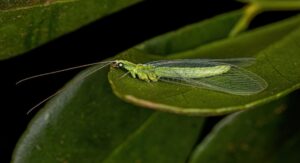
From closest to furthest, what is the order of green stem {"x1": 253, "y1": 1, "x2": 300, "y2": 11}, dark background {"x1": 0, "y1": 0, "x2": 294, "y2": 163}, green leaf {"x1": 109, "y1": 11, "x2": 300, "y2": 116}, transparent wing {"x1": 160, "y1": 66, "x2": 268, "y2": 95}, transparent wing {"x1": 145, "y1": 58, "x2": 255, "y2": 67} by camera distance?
1. green leaf {"x1": 109, "y1": 11, "x2": 300, "y2": 116}
2. transparent wing {"x1": 160, "y1": 66, "x2": 268, "y2": 95}
3. transparent wing {"x1": 145, "y1": 58, "x2": 255, "y2": 67}
4. dark background {"x1": 0, "y1": 0, "x2": 294, "y2": 163}
5. green stem {"x1": 253, "y1": 1, "x2": 300, "y2": 11}

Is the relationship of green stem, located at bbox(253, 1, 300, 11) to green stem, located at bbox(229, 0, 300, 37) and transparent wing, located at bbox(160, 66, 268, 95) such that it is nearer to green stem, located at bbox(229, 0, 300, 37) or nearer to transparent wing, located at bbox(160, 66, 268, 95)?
green stem, located at bbox(229, 0, 300, 37)

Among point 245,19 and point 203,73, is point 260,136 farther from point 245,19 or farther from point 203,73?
point 245,19

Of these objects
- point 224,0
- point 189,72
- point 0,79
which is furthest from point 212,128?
point 0,79

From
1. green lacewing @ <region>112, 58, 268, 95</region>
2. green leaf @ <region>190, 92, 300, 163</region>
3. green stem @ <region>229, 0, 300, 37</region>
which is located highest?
green stem @ <region>229, 0, 300, 37</region>

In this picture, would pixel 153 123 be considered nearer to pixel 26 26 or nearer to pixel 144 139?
pixel 144 139

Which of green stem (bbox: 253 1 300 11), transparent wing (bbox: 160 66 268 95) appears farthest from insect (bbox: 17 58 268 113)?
green stem (bbox: 253 1 300 11)
